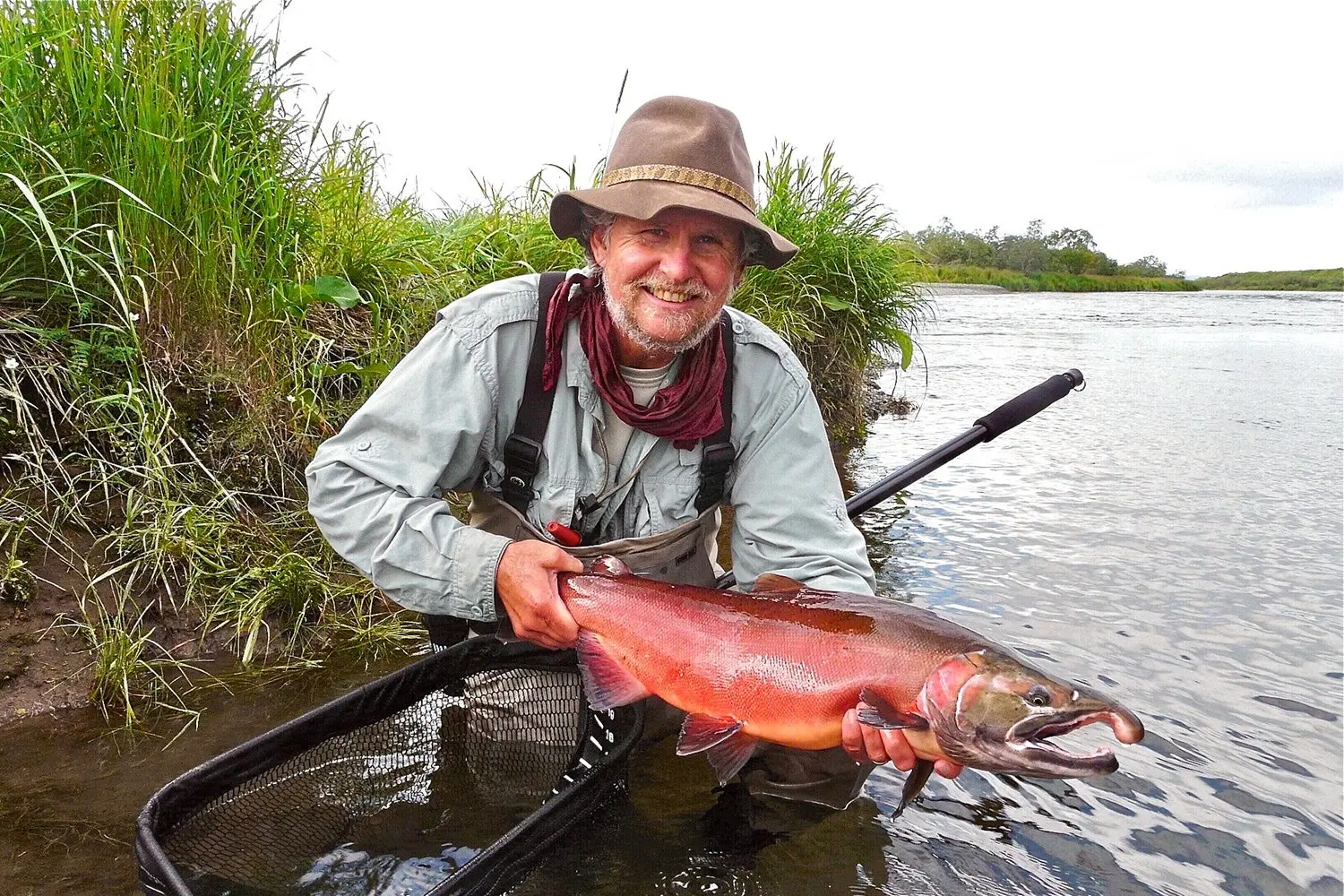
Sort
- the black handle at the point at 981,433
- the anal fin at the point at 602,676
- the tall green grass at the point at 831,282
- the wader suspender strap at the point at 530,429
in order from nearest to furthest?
1. the anal fin at the point at 602,676
2. the wader suspender strap at the point at 530,429
3. the black handle at the point at 981,433
4. the tall green grass at the point at 831,282

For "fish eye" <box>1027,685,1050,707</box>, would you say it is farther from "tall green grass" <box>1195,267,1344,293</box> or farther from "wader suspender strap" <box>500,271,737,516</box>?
"tall green grass" <box>1195,267,1344,293</box>

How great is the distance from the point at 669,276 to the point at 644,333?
0.19 m

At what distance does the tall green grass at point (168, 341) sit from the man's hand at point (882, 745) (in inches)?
86.3

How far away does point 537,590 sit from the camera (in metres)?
2.40

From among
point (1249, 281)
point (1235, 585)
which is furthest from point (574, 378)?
point (1249, 281)

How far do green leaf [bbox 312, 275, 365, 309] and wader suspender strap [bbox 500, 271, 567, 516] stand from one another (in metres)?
1.73

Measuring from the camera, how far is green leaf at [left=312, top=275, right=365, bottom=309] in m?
4.19

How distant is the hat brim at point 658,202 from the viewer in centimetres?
263

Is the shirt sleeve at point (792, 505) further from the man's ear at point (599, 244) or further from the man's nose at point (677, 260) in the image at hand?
the man's ear at point (599, 244)

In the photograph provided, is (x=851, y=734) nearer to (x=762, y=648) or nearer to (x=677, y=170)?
(x=762, y=648)

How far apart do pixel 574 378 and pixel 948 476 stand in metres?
5.78

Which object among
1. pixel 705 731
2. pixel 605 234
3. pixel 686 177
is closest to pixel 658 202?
pixel 686 177

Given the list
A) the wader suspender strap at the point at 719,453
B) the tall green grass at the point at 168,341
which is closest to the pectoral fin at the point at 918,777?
the wader suspender strap at the point at 719,453

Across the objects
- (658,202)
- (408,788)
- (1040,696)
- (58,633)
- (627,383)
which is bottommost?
(408,788)
